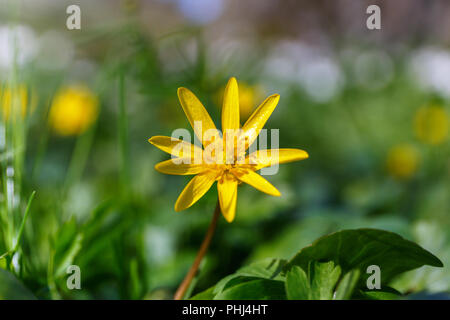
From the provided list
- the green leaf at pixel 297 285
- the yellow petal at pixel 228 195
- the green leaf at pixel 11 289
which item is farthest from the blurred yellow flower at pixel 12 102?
the green leaf at pixel 297 285

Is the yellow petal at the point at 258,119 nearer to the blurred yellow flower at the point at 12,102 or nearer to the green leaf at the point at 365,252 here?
the green leaf at the point at 365,252

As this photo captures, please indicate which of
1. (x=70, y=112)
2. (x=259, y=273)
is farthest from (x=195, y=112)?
(x=70, y=112)

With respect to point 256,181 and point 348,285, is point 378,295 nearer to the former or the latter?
point 348,285

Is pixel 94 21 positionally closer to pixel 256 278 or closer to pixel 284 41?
pixel 284 41

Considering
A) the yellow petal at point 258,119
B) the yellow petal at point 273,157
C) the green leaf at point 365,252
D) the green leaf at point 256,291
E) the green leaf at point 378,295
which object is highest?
the yellow petal at point 258,119

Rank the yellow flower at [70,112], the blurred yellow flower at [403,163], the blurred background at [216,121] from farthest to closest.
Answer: the yellow flower at [70,112]
the blurred yellow flower at [403,163]
the blurred background at [216,121]

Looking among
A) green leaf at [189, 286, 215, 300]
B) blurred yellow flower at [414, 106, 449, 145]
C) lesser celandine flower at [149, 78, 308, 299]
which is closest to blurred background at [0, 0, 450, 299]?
blurred yellow flower at [414, 106, 449, 145]

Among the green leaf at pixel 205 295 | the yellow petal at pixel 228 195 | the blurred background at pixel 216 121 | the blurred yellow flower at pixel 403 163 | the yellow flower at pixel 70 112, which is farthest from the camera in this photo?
the yellow flower at pixel 70 112
